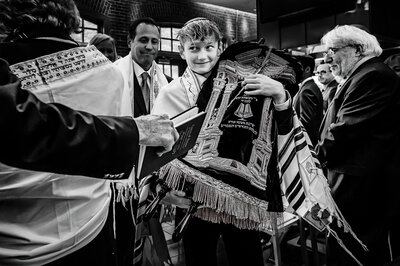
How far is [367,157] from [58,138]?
203cm

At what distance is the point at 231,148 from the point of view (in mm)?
1429

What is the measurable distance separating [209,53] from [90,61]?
591 millimetres

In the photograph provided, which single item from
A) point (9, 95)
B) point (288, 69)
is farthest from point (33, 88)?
point (288, 69)

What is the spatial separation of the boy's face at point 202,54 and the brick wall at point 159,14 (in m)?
5.56

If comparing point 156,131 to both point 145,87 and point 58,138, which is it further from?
point 145,87

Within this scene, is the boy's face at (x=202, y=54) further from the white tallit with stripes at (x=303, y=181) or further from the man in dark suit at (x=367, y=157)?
the man in dark suit at (x=367, y=157)

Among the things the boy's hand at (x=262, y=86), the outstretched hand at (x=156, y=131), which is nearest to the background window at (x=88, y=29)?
the boy's hand at (x=262, y=86)

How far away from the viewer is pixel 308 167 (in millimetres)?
1516

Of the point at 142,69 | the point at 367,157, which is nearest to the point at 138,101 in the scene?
the point at 142,69

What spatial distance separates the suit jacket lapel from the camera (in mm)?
2324

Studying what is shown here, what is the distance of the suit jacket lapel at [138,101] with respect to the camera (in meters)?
2.32

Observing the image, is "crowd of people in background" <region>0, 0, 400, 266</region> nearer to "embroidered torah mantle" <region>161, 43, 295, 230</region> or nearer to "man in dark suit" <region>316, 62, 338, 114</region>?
"embroidered torah mantle" <region>161, 43, 295, 230</region>

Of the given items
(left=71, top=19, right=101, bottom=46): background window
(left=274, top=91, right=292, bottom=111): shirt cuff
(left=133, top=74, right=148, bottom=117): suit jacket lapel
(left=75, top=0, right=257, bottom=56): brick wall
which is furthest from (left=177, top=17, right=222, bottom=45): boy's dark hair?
(left=71, top=19, right=101, bottom=46): background window

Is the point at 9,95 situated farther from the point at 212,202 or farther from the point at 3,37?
the point at 212,202
